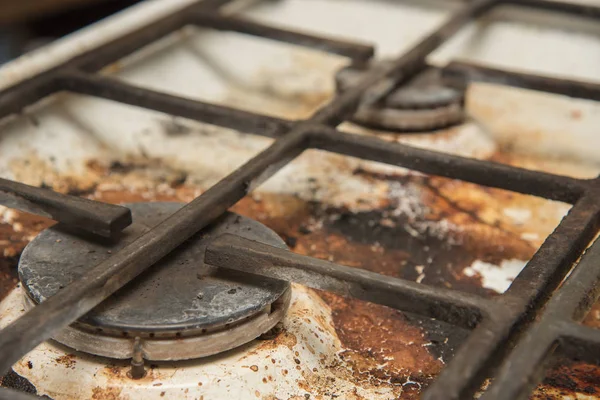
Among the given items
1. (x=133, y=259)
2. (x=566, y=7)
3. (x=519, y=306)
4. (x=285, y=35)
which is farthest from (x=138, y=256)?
(x=566, y=7)

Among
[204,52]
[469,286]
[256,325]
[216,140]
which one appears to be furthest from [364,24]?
[256,325]

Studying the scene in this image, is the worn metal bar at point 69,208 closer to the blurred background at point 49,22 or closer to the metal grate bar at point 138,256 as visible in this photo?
the metal grate bar at point 138,256

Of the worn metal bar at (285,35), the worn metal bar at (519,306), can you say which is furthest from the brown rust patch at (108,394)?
the worn metal bar at (285,35)

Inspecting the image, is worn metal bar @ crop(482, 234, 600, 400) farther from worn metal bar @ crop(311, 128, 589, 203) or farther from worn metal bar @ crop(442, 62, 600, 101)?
worn metal bar @ crop(442, 62, 600, 101)

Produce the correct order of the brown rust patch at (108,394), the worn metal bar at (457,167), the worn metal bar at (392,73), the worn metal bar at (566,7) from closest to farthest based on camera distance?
the brown rust patch at (108,394)
the worn metal bar at (457,167)
the worn metal bar at (392,73)
the worn metal bar at (566,7)

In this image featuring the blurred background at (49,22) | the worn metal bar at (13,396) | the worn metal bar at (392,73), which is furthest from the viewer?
Answer: the blurred background at (49,22)

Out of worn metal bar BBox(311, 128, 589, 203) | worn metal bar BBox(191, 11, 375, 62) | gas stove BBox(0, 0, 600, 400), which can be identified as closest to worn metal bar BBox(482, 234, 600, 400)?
gas stove BBox(0, 0, 600, 400)
